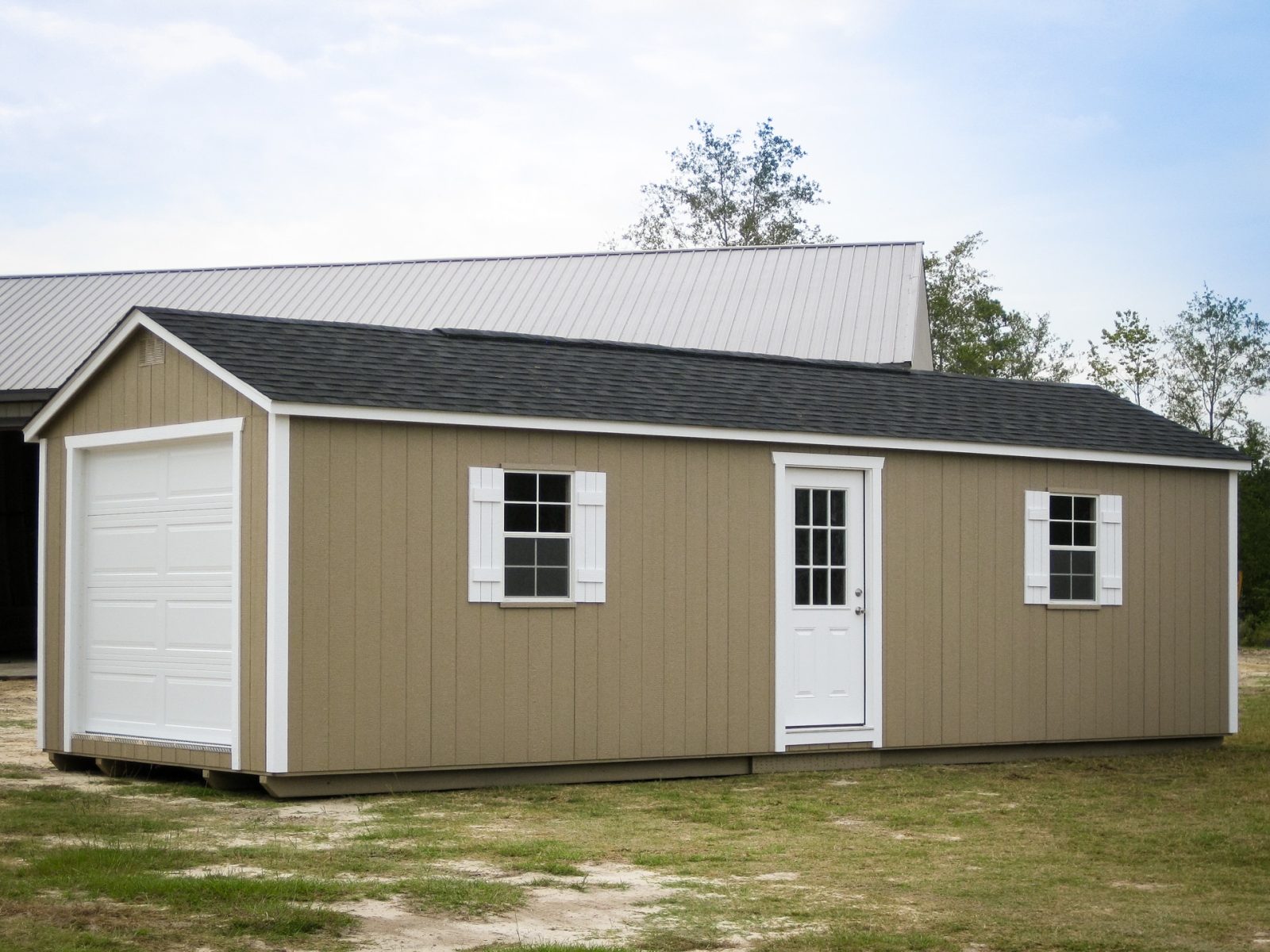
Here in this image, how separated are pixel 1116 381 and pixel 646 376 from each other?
106 feet

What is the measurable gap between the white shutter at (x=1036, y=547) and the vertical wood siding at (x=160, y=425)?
5841mm

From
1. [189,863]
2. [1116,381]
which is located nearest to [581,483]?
[189,863]

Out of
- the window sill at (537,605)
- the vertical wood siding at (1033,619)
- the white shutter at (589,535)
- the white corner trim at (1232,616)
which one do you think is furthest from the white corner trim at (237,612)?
the white corner trim at (1232,616)

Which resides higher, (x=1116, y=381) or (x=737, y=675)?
(x=1116, y=381)

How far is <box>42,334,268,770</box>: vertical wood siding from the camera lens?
9.23m

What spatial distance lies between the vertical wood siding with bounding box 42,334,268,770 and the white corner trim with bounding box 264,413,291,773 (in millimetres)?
87

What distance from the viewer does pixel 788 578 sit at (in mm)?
11141

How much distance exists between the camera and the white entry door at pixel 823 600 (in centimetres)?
1116

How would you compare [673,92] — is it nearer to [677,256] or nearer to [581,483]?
[677,256]

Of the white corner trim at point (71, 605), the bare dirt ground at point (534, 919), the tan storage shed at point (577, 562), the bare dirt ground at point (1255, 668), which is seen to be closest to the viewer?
the bare dirt ground at point (534, 919)

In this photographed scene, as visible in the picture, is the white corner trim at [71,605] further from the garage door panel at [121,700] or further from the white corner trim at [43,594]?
the white corner trim at [43,594]

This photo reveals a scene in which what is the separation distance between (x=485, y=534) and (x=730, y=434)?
191 centimetres

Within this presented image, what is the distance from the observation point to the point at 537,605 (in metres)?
10.1

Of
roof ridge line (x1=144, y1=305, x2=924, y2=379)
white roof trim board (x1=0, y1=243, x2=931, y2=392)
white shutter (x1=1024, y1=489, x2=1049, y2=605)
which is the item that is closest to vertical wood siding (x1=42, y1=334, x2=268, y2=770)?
roof ridge line (x1=144, y1=305, x2=924, y2=379)
